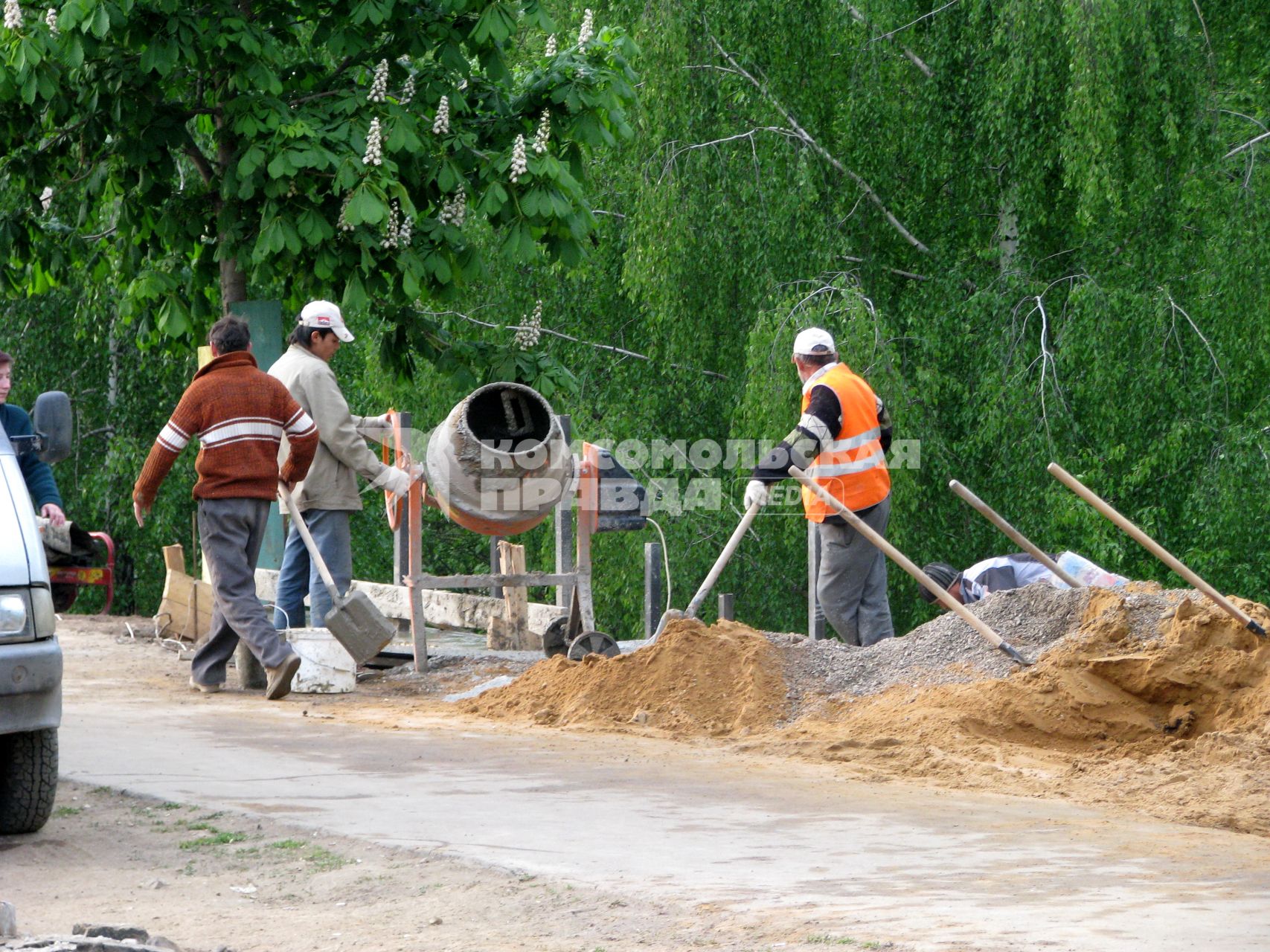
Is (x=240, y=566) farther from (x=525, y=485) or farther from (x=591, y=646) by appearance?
(x=591, y=646)

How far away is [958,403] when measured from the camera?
659 inches

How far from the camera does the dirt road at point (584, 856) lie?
4.96 m

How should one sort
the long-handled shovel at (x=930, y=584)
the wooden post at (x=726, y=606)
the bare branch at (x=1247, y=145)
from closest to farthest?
the long-handled shovel at (x=930, y=584), the wooden post at (x=726, y=606), the bare branch at (x=1247, y=145)

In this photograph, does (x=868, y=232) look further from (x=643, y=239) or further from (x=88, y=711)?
(x=88, y=711)

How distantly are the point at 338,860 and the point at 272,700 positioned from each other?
428cm

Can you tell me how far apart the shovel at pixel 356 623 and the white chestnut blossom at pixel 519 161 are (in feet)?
7.77

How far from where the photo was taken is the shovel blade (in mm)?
10242

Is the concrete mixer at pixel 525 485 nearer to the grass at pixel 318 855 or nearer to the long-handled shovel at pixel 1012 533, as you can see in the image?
the long-handled shovel at pixel 1012 533

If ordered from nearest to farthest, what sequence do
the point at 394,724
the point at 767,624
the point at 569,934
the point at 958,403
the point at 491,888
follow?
the point at 569,934 → the point at 491,888 → the point at 394,724 → the point at 958,403 → the point at 767,624

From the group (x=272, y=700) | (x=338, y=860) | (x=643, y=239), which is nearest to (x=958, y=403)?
(x=643, y=239)

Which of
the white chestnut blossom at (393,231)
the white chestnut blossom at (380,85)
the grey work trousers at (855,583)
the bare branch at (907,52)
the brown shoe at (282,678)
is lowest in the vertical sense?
the brown shoe at (282,678)

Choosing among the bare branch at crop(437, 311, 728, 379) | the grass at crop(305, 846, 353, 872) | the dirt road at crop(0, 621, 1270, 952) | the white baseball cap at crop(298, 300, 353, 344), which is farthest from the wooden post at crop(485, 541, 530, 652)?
the grass at crop(305, 846, 353, 872)

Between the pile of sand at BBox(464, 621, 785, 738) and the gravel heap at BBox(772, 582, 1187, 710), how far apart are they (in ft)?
0.60

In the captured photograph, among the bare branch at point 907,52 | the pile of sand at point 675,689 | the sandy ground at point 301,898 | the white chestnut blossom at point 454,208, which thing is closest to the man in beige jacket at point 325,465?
the white chestnut blossom at point 454,208
